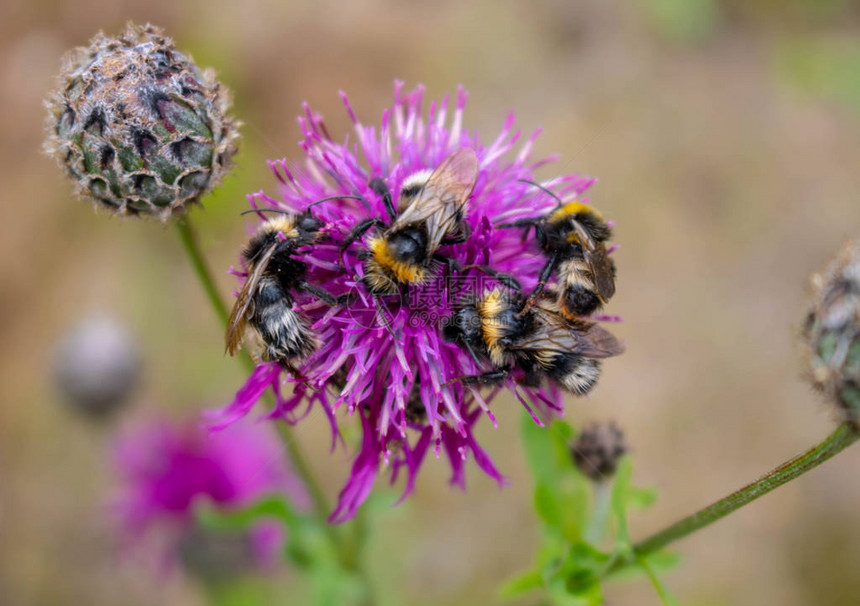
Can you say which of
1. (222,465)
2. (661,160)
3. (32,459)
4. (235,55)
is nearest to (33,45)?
(235,55)

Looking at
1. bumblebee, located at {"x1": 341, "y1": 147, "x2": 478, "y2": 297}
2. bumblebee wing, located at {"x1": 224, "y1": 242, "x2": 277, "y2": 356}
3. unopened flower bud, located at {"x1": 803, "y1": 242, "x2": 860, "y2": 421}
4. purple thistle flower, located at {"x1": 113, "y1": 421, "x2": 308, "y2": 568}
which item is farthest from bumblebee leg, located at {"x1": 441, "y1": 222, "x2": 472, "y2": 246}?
purple thistle flower, located at {"x1": 113, "y1": 421, "x2": 308, "y2": 568}

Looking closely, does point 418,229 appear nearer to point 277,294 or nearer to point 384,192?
point 384,192

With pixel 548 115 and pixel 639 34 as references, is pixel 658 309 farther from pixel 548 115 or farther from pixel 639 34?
pixel 639 34

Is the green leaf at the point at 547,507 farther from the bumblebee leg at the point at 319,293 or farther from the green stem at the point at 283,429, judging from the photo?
the bumblebee leg at the point at 319,293

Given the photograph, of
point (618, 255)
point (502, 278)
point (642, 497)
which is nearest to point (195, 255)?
point (502, 278)

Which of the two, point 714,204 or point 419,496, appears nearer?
point 419,496

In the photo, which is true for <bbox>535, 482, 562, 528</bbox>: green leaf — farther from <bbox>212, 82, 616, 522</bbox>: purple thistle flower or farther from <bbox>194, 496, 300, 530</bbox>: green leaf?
<bbox>194, 496, 300, 530</bbox>: green leaf
